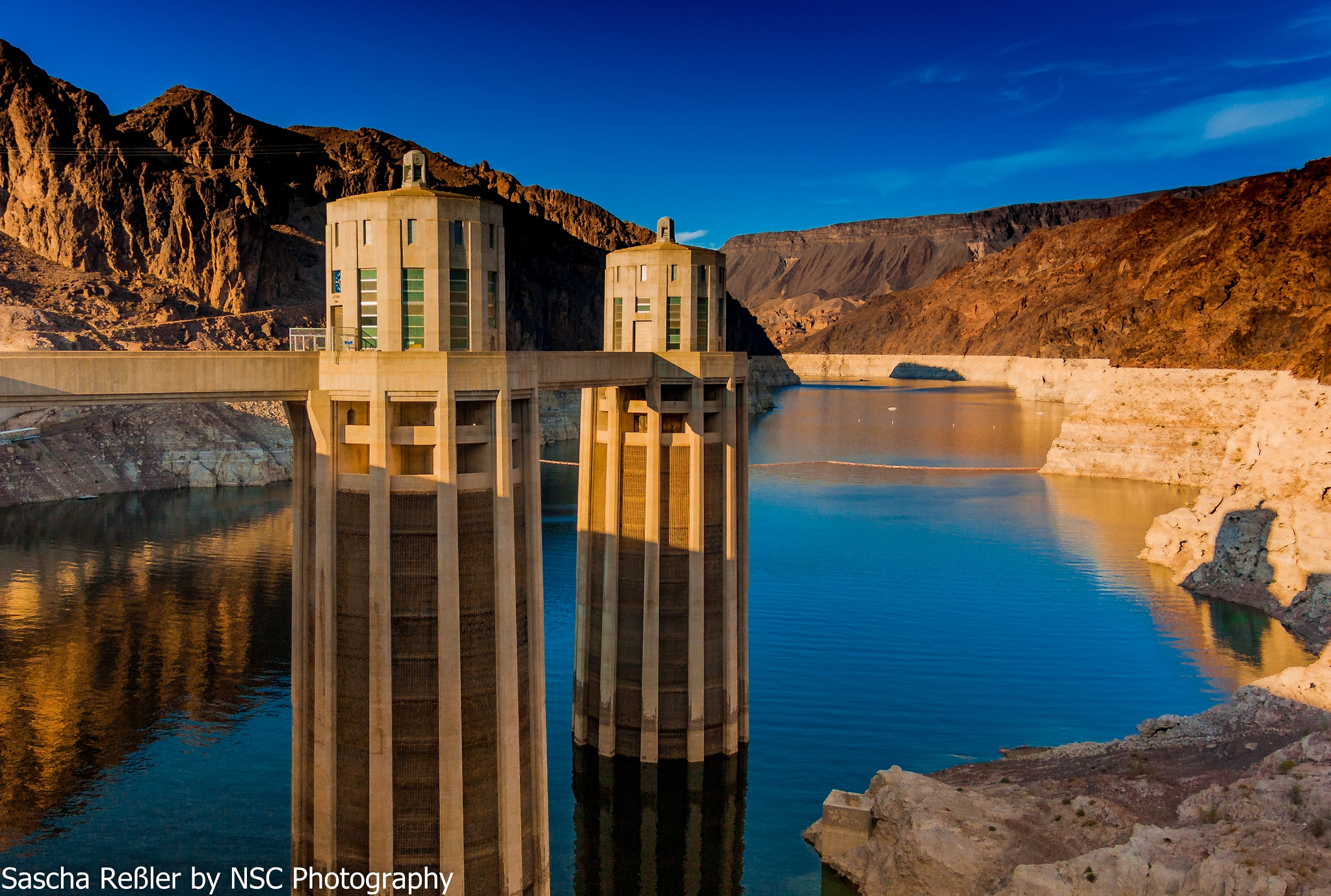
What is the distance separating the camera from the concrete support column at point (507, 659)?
20781 millimetres

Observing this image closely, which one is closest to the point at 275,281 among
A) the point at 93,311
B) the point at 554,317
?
the point at 93,311

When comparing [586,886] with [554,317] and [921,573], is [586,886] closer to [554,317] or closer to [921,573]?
[921,573]

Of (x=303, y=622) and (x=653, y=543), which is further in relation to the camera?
(x=653, y=543)

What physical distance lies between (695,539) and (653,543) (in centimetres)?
114

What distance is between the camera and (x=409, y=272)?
20.9m

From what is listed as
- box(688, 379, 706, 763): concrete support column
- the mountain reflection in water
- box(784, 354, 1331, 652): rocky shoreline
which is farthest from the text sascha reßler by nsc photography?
box(784, 354, 1331, 652): rocky shoreline

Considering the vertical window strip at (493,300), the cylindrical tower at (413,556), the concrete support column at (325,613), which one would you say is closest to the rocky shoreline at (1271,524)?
the cylindrical tower at (413,556)

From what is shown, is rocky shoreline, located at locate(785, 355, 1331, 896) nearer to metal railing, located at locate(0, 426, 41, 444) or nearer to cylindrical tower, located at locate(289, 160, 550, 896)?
cylindrical tower, located at locate(289, 160, 550, 896)

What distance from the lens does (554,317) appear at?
155 meters

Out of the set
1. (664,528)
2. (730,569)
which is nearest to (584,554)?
(664,528)

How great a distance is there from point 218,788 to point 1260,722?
2662cm

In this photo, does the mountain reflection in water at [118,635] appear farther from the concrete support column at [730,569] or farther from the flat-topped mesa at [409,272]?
the flat-topped mesa at [409,272]

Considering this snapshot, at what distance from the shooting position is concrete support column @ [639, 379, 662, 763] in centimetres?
2983

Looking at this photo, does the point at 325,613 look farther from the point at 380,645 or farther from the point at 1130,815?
the point at 1130,815
